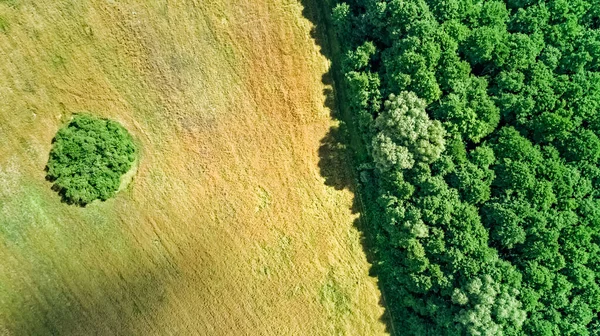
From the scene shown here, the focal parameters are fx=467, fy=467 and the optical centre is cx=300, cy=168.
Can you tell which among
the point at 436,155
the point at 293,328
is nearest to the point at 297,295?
the point at 293,328

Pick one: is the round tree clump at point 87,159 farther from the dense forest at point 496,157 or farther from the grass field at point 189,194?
the dense forest at point 496,157

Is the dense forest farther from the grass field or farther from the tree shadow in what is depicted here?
the grass field

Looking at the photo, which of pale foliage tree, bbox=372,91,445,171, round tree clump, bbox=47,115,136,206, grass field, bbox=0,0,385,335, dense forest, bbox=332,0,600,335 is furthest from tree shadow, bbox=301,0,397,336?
round tree clump, bbox=47,115,136,206

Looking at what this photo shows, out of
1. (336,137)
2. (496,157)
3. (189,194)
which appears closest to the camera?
(496,157)

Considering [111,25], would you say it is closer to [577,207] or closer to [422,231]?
[422,231]

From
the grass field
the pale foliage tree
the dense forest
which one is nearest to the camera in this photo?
the dense forest

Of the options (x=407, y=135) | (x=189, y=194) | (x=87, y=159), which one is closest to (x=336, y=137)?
(x=407, y=135)

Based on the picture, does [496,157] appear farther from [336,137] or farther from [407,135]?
[336,137]

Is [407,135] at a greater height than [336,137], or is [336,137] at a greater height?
[336,137]
